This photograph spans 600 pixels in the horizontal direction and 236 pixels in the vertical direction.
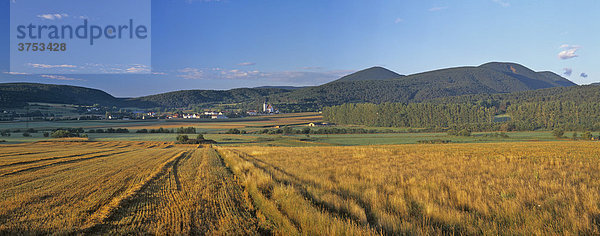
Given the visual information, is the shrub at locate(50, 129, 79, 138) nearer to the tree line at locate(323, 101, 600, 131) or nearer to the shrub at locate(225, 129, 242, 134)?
the shrub at locate(225, 129, 242, 134)

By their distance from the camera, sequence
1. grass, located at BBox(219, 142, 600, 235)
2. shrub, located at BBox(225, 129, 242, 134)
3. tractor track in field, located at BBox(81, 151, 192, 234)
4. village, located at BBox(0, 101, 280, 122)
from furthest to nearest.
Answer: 1. village, located at BBox(0, 101, 280, 122)
2. shrub, located at BBox(225, 129, 242, 134)
3. tractor track in field, located at BBox(81, 151, 192, 234)
4. grass, located at BBox(219, 142, 600, 235)

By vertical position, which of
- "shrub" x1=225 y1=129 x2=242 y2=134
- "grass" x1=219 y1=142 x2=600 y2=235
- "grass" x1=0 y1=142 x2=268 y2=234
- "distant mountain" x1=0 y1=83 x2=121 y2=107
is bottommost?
"shrub" x1=225 y1=129 x2=242 y2=134

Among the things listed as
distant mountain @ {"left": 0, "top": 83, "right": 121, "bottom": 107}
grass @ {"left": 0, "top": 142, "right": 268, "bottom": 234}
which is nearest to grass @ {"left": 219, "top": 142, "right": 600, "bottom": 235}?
grass @ {"left": 0, "top": 142, "right": 268, "bottom": 234}

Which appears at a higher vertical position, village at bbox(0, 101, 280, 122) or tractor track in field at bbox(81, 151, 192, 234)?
village at bbox(0, 101, 280, 122)

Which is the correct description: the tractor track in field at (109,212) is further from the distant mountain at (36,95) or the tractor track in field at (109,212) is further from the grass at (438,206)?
the distant mountain at (36,95)

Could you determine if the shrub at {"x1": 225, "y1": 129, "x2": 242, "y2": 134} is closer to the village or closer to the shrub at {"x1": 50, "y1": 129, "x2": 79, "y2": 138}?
the shrub at {"x1": 50, "y1": 129, "x2": 79, "y2": 138}

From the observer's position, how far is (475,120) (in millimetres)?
119562

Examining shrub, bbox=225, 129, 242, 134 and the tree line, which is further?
the tree line

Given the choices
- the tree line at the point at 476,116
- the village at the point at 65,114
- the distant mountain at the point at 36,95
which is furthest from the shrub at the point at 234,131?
the distant mountain at the point at 36,95

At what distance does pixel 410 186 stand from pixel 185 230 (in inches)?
263

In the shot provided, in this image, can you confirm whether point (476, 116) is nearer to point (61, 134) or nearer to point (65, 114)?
point (61, 134)

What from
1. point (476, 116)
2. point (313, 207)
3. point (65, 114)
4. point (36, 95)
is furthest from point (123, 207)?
point (36, 95)

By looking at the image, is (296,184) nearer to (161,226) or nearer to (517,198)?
(161,226)

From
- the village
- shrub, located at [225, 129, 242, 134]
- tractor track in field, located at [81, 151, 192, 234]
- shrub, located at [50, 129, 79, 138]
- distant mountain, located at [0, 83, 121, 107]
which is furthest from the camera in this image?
distant mountain, located at [0, 83, 121, 107]
